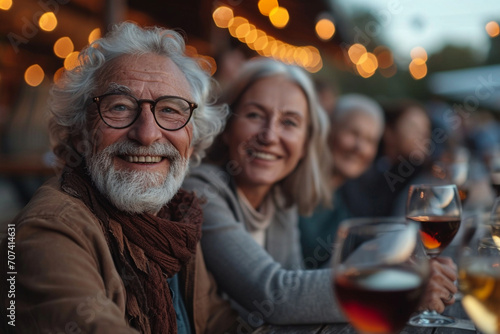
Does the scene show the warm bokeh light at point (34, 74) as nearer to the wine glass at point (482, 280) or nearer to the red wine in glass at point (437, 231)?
the red wine in glass at point (437, 231)

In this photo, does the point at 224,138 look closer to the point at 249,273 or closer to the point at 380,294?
the point at 249,273

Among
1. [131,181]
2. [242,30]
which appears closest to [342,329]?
[131,181]

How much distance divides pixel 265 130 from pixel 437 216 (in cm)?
92

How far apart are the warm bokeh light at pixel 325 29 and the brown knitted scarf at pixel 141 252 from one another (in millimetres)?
6990

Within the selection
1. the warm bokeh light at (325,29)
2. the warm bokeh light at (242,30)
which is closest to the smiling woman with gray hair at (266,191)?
the warm bokeh light at (242,30)

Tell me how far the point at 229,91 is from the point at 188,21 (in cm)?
583

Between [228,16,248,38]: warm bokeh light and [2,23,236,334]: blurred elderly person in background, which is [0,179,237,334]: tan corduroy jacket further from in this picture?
[228,16,248,38]: warm bokeh light

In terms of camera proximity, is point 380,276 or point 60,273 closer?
point 380,276

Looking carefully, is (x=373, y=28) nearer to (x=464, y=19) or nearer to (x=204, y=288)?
(x=204, y=288)

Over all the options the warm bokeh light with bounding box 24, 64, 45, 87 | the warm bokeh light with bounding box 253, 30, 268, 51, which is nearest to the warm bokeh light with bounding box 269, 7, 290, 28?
the warm bokeh light with bounding box 253, 30, 268, 51

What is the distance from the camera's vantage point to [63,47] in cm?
681

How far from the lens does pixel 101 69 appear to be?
54.4 inches

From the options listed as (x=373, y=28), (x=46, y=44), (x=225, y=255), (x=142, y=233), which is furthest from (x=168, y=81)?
(x=46, y=44)

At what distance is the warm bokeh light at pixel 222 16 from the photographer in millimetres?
6312
